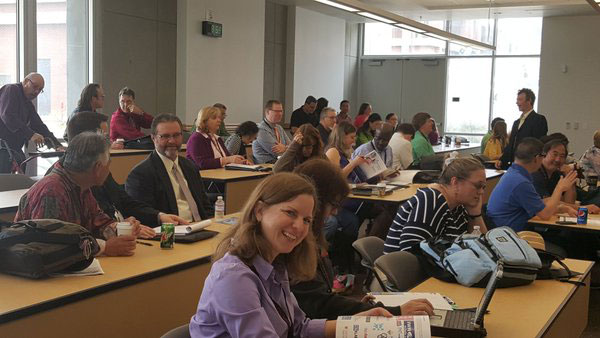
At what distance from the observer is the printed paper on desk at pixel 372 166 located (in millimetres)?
6398

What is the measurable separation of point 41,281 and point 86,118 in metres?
1.78

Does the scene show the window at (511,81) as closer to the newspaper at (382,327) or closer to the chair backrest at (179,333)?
the newspaper at (382,327)

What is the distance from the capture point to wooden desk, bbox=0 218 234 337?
94.6 inches

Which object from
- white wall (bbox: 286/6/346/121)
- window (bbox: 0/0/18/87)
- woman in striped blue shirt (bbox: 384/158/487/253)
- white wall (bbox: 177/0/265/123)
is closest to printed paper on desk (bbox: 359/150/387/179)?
woman in striped blue shirt (bbox: 384/158/487/253)

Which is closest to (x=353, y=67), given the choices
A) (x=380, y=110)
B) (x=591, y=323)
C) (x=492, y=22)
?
(x=380, y=110)

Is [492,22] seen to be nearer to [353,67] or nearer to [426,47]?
[426,47]

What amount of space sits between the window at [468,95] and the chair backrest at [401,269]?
13034 millimetres

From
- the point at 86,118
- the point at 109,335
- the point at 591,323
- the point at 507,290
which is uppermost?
the point at 86,118

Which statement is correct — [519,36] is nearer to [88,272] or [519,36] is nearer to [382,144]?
[382,144]

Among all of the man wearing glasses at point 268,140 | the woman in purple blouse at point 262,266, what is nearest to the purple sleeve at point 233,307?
the woman in purple blouse at point 262,266

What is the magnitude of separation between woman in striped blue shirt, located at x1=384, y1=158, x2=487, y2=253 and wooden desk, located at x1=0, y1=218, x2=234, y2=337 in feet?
3.32

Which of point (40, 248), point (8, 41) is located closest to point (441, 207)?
point (40, 248)

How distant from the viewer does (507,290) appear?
297 centimetres

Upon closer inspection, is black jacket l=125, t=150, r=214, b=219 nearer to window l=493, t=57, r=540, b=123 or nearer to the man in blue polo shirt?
the man in blue polo shirt
